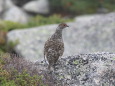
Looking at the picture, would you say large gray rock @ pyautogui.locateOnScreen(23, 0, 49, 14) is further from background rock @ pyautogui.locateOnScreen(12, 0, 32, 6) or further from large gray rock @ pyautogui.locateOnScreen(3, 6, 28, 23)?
background rock @ pyautogui.locateOnScreen(12, 0, 32, 6)

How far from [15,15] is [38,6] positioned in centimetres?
333

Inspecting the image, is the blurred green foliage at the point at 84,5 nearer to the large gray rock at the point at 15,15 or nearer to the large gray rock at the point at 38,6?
the large gray rock at the point at 38,6

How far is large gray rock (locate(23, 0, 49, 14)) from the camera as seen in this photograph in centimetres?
2961

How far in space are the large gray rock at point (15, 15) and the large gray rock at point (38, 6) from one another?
3.42 feet

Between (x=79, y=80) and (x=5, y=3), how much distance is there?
2247 cm

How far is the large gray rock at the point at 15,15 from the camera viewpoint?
89.2 feet

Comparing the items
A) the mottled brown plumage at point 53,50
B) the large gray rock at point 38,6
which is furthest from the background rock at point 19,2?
the mottled brown plumage at point 53,50

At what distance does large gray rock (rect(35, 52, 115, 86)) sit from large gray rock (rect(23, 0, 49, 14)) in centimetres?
2163

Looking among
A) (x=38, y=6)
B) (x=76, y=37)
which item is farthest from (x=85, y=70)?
(x=38, y=6)

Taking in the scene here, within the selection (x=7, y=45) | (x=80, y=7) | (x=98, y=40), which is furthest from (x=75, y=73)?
(x=80, y=7)

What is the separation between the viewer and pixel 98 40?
1695 centimetres

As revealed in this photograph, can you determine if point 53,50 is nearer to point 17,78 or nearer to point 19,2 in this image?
point 17,78

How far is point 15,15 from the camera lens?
27469mm

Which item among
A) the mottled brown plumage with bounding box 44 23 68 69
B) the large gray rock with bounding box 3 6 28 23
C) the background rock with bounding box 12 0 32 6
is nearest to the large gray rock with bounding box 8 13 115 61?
the mottled brown plumage with bounding box 44 23 68 69
